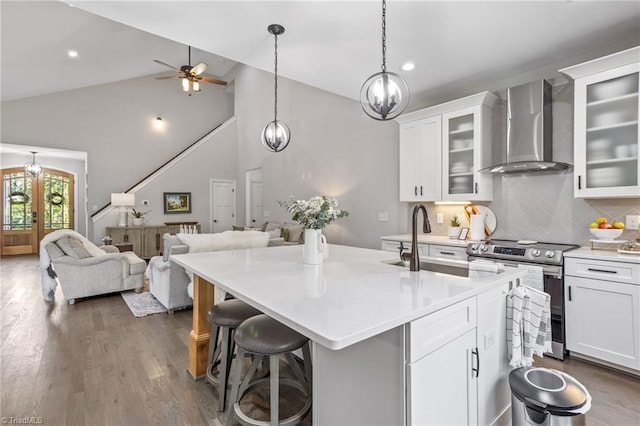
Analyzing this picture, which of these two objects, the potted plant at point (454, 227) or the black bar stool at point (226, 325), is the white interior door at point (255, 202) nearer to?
the potted plant at point (454, 227)

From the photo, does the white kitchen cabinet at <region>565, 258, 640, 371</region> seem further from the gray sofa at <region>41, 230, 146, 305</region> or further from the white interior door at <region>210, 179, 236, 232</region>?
the white interior door at <region>210, 179, 236, 232</region>

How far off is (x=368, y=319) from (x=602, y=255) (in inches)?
98.8

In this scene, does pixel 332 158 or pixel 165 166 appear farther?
pixel 165 166

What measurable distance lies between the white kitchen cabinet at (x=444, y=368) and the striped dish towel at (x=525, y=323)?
39 cm

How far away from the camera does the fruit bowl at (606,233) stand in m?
2.65

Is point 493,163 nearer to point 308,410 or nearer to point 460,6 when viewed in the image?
point 460,6

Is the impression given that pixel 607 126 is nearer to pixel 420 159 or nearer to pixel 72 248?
pixel 420 159

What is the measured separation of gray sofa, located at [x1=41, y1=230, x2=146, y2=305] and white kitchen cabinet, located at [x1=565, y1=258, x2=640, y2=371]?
5.19 meters

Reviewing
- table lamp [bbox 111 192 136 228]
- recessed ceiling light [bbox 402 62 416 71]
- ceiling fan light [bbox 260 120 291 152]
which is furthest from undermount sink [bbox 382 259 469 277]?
table lamp [bbox 111 192 136 228]

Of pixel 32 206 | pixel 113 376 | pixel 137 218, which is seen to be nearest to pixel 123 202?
pixel 137 218

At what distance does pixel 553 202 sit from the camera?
319cm

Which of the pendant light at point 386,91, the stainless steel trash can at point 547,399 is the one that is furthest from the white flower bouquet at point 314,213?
the stainless steel trash can at point 547,399

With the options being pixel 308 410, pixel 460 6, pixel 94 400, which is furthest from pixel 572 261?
pixel 94 400

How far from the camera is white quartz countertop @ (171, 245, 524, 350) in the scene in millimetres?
1024
